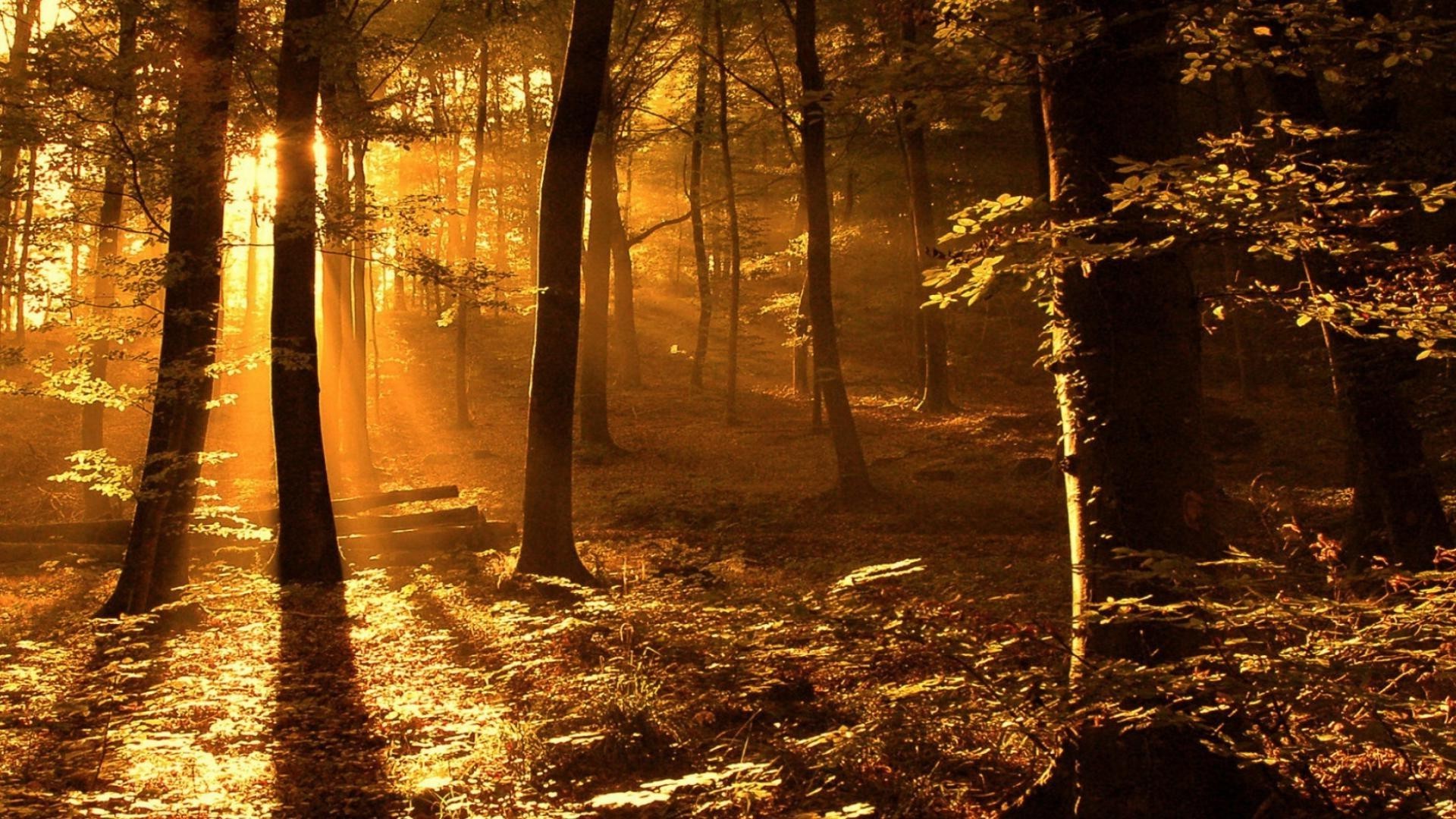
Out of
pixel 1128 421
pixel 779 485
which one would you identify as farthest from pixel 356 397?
pixel 1128 421

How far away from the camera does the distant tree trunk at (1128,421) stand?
13.8ft

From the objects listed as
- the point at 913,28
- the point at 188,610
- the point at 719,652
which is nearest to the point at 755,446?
the point at 913,28

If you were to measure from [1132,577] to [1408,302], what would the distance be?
6.81ft

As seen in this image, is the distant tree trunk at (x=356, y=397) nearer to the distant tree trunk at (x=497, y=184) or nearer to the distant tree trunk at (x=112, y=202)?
the distant tree trunk at (x=112, y=202)

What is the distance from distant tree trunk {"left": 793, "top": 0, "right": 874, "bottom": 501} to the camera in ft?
52.1

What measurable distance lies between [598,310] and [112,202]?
10387mm

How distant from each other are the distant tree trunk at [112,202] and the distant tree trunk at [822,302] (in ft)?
32.5

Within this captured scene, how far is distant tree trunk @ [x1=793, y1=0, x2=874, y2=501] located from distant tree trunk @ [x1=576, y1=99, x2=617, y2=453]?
679cm

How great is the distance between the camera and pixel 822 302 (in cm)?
1588

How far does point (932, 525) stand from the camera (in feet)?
47.2

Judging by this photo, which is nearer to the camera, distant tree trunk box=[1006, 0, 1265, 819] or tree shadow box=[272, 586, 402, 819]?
distant tree trunk box=[1006, 0, 1265, 819]

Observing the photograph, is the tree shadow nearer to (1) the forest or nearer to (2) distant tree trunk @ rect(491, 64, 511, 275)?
(1) the forest

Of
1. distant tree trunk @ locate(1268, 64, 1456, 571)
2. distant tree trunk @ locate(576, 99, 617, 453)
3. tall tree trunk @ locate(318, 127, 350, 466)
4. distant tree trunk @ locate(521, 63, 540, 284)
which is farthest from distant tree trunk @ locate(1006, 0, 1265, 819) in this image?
distant tree trunk @ locate(521, 63, 540, 284)

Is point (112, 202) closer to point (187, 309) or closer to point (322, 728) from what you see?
point (187, 309)
